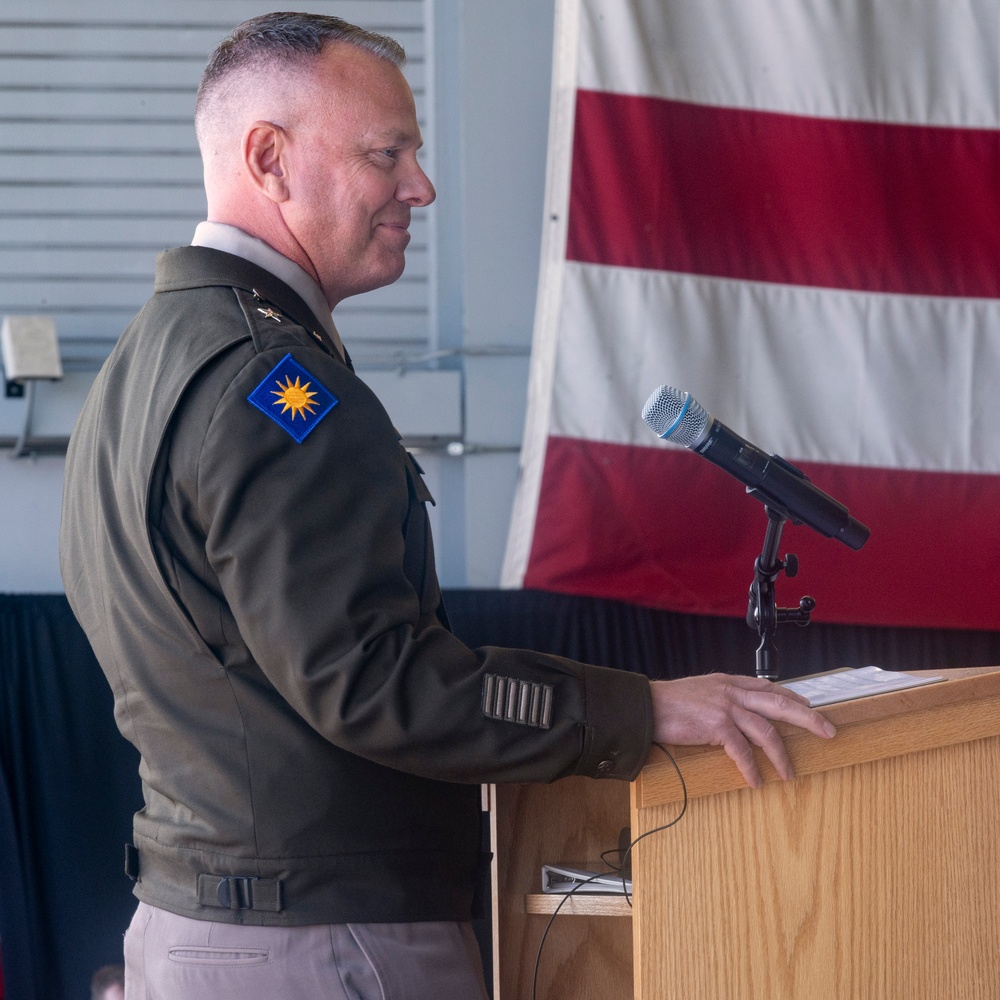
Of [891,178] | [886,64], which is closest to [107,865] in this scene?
[891,178]

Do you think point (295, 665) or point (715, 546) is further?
point (715, 546)

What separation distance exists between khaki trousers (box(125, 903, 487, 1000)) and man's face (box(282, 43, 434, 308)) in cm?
65

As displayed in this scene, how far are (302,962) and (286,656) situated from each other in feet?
0.93

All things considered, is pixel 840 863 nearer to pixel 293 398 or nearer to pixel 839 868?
pixel 839 868

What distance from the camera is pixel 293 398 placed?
0.99m

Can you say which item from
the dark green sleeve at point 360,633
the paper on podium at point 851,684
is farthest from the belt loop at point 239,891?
the paper on podium at point 851,684

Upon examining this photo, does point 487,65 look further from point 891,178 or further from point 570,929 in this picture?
point 570,929

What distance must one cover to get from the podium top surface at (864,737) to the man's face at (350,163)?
614mm

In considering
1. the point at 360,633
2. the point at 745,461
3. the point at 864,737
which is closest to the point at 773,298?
the point at 745,461

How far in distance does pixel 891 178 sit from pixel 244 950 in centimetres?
248

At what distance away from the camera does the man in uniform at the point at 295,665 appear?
956 mm

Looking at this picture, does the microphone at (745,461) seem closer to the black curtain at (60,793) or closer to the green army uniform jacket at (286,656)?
the green army uniform jacket at (286,656)

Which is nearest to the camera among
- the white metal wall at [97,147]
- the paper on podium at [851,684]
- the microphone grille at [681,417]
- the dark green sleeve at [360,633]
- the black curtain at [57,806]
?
the dark green sleeve at [360,633]

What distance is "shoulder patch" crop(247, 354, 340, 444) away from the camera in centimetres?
98
